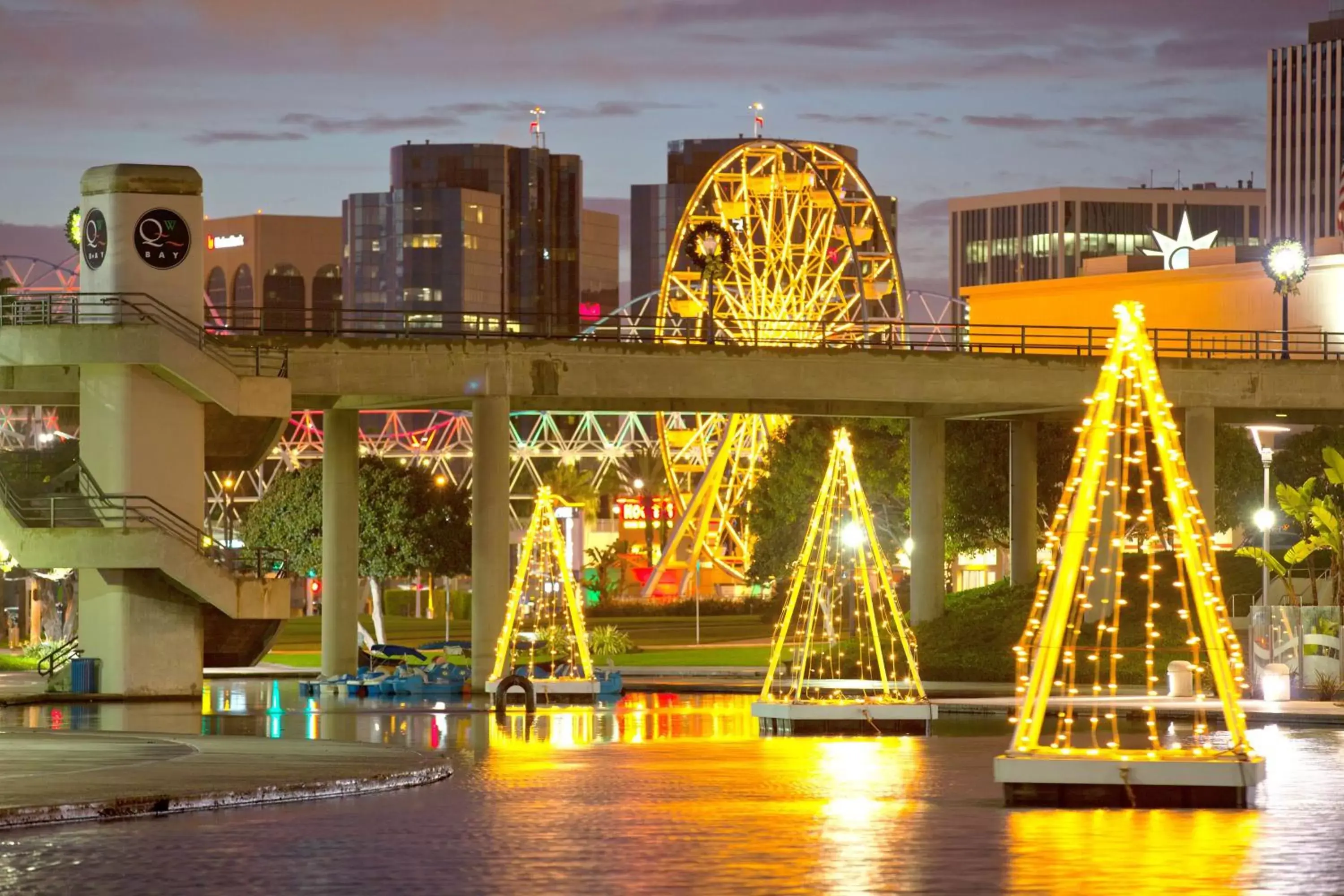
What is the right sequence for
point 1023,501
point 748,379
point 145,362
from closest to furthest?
point 145,362 < point 748,379 < point 1023,501

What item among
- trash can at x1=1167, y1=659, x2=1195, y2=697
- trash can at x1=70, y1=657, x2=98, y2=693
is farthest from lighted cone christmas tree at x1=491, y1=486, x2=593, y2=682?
trash can at x1=1167, y1=659, x2=1195, y2=697

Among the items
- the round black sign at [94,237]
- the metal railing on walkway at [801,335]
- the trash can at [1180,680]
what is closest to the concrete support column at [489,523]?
the metal railing on walkway at [801,335]

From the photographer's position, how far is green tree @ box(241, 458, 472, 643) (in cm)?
8144

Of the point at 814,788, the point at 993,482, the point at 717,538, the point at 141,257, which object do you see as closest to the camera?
the point at 814,788

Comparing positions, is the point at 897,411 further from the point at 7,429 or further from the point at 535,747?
the point at 7,429

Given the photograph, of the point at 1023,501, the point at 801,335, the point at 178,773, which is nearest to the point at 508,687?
the point at 178,773

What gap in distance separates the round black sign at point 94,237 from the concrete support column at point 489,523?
368 inches

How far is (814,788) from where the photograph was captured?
2609cm

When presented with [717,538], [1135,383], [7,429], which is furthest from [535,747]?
[7,429]

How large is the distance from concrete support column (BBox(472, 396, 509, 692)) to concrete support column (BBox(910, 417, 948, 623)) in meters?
15.2

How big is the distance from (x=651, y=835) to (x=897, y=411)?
143 ft

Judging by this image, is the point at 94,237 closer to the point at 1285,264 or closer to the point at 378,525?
the point at 378,525

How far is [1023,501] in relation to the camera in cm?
7225

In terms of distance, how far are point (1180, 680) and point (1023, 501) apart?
84.2 ft
